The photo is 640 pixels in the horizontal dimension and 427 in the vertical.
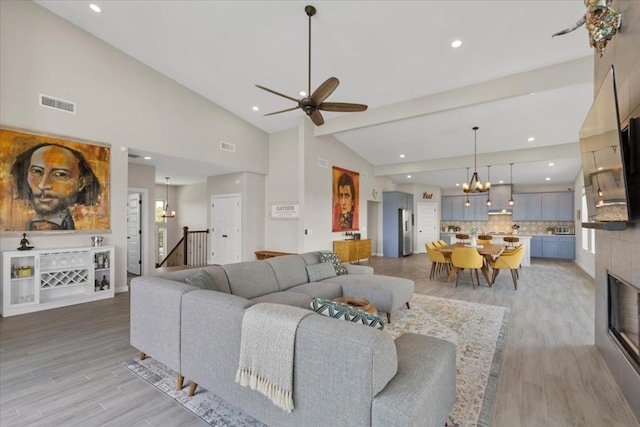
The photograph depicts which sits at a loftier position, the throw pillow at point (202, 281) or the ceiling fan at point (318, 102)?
the ceiling fan at point (318, 102)

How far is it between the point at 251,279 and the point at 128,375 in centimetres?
142

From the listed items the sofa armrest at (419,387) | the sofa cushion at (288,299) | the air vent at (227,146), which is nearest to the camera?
the sofa armrest at (419,387)

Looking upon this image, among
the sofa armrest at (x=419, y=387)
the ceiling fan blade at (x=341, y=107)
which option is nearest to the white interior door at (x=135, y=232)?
the ceiling fan blade at (x=341, y=107)

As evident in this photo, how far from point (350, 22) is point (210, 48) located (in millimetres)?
2323

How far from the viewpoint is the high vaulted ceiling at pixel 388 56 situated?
143 inches

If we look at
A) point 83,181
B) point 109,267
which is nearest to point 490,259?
point 109,267

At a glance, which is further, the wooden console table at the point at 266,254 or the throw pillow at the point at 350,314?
the wooden console table at the point at 266,254

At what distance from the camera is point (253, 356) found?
66.9 inches

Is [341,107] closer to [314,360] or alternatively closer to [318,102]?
[318,102]

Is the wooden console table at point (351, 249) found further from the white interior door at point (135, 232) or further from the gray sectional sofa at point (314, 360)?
the white interior door at point (135, 232)

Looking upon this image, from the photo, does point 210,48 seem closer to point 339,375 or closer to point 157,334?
point 157,334

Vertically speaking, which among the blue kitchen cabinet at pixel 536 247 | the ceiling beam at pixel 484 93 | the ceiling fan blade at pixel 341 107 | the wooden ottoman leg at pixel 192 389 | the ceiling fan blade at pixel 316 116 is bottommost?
the wooden ottoman leg at pixel 192 389

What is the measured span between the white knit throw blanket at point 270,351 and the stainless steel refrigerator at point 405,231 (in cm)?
920

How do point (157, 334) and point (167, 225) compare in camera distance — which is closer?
point (157, 334)
